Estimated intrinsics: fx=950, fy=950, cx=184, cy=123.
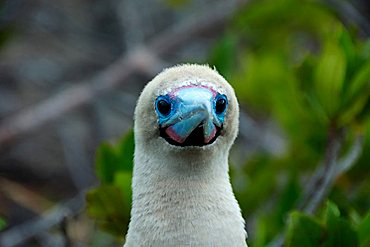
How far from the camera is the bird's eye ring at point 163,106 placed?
1.60 metres

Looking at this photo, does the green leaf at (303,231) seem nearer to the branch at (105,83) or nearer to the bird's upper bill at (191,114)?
the bird's upper bill at (191,114)

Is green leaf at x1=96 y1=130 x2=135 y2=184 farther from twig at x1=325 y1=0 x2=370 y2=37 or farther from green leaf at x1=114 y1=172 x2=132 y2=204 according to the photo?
twig at x1=325 y1=0 x2=370 y2=37

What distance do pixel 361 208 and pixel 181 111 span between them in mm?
924

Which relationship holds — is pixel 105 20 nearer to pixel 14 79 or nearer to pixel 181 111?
pixel 14 79

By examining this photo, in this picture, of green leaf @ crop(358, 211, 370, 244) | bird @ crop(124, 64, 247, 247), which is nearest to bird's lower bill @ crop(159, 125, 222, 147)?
bird @ crop(124, 64, 247, 247)

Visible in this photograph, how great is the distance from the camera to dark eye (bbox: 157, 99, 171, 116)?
1599 millimetres

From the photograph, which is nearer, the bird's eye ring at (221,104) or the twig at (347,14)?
the bird's eye ring at (221,104)

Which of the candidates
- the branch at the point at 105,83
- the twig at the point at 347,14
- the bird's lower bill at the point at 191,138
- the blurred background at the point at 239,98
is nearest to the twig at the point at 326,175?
the blurred background at the point at 239,98

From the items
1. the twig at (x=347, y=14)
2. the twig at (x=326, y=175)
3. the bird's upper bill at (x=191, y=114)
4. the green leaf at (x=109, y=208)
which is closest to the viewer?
the bird's upper bill at (x=191, y=114)

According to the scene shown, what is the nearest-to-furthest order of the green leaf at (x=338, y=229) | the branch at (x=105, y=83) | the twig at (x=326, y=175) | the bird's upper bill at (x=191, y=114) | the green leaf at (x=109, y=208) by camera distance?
the bird's upper bill at (x=191, y=114) → the green leaf at (x=338, y=229) → the green leaf at (x=109, y=208) → the twig at (x=326, y=175) → the branch at (x=105, y=83)

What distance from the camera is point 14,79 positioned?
4.46 m

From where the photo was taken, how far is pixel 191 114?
155 centimetres

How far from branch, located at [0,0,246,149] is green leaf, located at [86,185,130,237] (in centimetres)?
115

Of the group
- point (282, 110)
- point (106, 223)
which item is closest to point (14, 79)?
point (282, 110)
